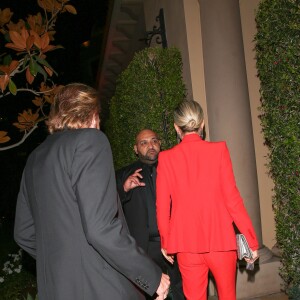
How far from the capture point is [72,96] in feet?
6.75

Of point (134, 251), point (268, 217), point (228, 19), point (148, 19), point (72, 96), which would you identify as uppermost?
point (148, 19)

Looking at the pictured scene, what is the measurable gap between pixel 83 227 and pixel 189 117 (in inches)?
59.5

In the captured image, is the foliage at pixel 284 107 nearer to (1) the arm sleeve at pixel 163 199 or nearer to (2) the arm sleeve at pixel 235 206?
(2) the arm sleeve at pixel 235 206

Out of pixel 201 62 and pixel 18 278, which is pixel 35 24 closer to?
pixel 201 62

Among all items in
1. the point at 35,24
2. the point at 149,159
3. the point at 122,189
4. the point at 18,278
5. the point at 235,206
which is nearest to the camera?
the point at 235,206

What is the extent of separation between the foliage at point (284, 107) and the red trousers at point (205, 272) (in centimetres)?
85

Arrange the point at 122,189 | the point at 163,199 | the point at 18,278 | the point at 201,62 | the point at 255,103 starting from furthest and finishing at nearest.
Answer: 1. the point at 18,278
2. the point at 255,103
3. the point at 201,62
4. the point at 122,189
5. the point at 163,199

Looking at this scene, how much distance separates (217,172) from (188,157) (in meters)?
0.27

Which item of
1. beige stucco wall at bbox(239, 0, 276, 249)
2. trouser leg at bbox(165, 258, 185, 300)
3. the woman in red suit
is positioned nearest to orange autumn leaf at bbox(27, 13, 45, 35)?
the woman in red suit

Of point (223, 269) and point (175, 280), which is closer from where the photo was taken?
point (223, 269)

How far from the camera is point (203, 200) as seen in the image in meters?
2.81

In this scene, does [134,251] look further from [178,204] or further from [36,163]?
[178,204]

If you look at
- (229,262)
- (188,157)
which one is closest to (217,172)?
(188,157)

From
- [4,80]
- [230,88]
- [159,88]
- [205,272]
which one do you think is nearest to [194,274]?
[205,272]
